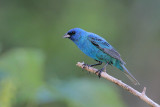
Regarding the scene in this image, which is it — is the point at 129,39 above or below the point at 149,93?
above

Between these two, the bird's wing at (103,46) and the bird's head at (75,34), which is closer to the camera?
the bird's wing at (103,46)

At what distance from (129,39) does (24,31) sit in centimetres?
310

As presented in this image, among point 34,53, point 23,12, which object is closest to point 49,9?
Answer: point 23,12

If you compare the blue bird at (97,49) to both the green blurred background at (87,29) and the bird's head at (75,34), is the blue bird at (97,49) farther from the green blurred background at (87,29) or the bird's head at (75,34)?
the green blurred background at (87,29)

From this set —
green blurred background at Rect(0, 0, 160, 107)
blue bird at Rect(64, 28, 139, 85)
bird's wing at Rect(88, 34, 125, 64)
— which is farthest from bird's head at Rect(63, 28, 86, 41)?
green blurred background at Rect(0, 0, 160, 107)

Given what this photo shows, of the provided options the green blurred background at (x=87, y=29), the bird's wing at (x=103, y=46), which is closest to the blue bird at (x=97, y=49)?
the bird's wing at (x=103, y=46)

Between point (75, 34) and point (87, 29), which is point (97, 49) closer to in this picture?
point (75, 34)

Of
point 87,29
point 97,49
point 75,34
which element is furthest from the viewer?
point 87,29

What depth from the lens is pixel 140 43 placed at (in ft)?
37.8

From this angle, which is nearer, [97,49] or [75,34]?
[97,49]

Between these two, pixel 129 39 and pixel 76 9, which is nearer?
pixel 76 9

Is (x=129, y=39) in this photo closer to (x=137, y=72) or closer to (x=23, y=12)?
(x=137, y=72)

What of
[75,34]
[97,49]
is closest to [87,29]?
[75,34]

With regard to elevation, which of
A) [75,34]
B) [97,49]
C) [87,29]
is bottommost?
[97,49]
